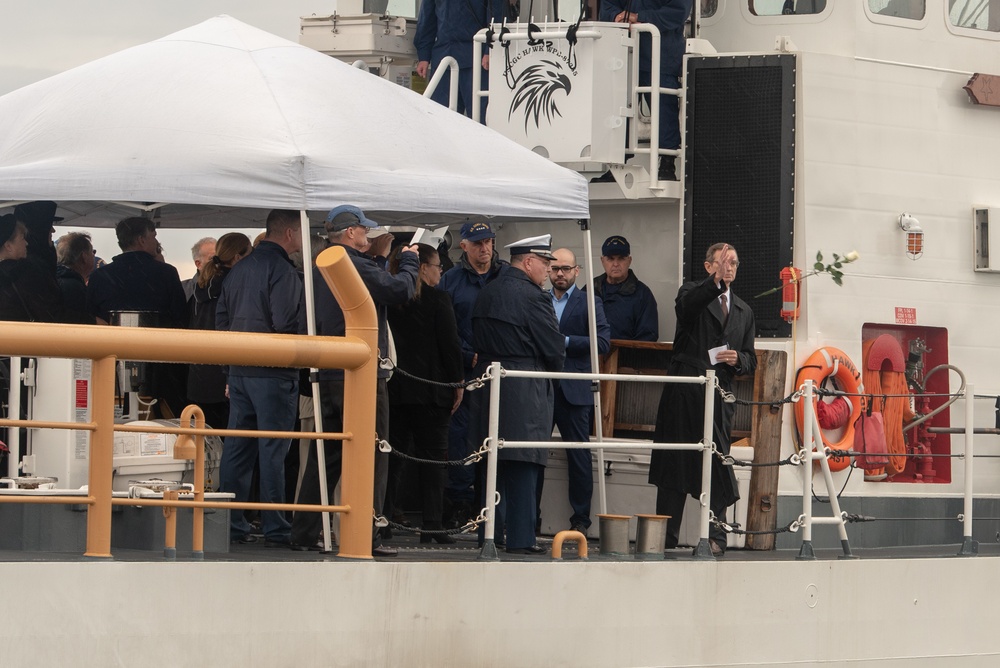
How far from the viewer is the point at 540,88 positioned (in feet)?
29.8

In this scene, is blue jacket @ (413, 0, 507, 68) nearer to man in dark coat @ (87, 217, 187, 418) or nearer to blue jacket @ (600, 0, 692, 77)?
blue jacket @ (600, 0, 692, 77)

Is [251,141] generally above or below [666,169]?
below

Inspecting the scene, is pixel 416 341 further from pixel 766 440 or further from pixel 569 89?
pixel 766 440

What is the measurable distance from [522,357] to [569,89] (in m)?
2.14

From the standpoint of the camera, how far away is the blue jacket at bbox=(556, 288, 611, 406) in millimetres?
8555

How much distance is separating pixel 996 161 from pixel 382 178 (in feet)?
14.7

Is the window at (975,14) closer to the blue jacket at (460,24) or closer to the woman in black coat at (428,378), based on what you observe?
the blue jacket at (460,24)

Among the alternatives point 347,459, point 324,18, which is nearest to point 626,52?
point 324,18

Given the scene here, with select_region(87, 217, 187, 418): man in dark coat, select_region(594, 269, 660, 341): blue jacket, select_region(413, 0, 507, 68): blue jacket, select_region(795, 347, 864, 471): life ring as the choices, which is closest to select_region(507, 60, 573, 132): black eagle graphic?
select_region(413, 0, 507, 68): blue jacket

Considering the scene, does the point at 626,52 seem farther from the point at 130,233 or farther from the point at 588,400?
the point at 130,233

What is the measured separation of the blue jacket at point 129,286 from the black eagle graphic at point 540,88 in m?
2.44

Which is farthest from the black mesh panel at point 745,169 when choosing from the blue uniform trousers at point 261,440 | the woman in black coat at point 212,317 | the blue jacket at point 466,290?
the blue uniform trousers at point 261,440

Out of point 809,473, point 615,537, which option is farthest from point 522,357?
point 809,473

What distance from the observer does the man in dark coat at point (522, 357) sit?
23.8ft
